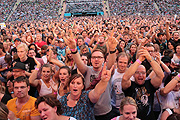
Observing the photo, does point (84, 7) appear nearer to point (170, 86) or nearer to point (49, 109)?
point (170, 86)

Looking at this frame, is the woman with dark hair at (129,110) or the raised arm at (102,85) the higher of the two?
the raised arm at (102,85)

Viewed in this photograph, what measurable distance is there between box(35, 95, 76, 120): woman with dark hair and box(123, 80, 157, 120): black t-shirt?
1.16 m

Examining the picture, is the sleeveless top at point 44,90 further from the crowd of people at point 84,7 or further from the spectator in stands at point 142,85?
the crowd of people at point 84,7

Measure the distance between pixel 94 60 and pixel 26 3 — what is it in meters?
41.7

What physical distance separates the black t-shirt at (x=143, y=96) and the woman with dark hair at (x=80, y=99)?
776 millimetres

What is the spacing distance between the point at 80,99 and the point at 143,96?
1.03 meters

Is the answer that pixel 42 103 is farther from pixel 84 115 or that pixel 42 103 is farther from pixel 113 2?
pixel 113 2

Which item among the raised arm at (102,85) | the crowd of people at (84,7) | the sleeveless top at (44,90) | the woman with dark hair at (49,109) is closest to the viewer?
the woman with dark hair at (49,109)

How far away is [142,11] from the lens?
34.4 meters

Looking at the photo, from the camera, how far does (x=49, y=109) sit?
7.16 feet

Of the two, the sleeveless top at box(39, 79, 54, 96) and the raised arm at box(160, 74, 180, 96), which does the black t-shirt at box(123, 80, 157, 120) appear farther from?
the sleeveless top at box(39, 79, 54, 96)

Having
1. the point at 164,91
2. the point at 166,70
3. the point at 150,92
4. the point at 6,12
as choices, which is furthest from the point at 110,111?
the point at 6,12

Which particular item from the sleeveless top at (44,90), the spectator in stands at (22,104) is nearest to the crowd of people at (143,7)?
the sleeveless top at (44,90)

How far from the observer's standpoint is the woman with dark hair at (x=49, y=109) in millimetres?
2146
